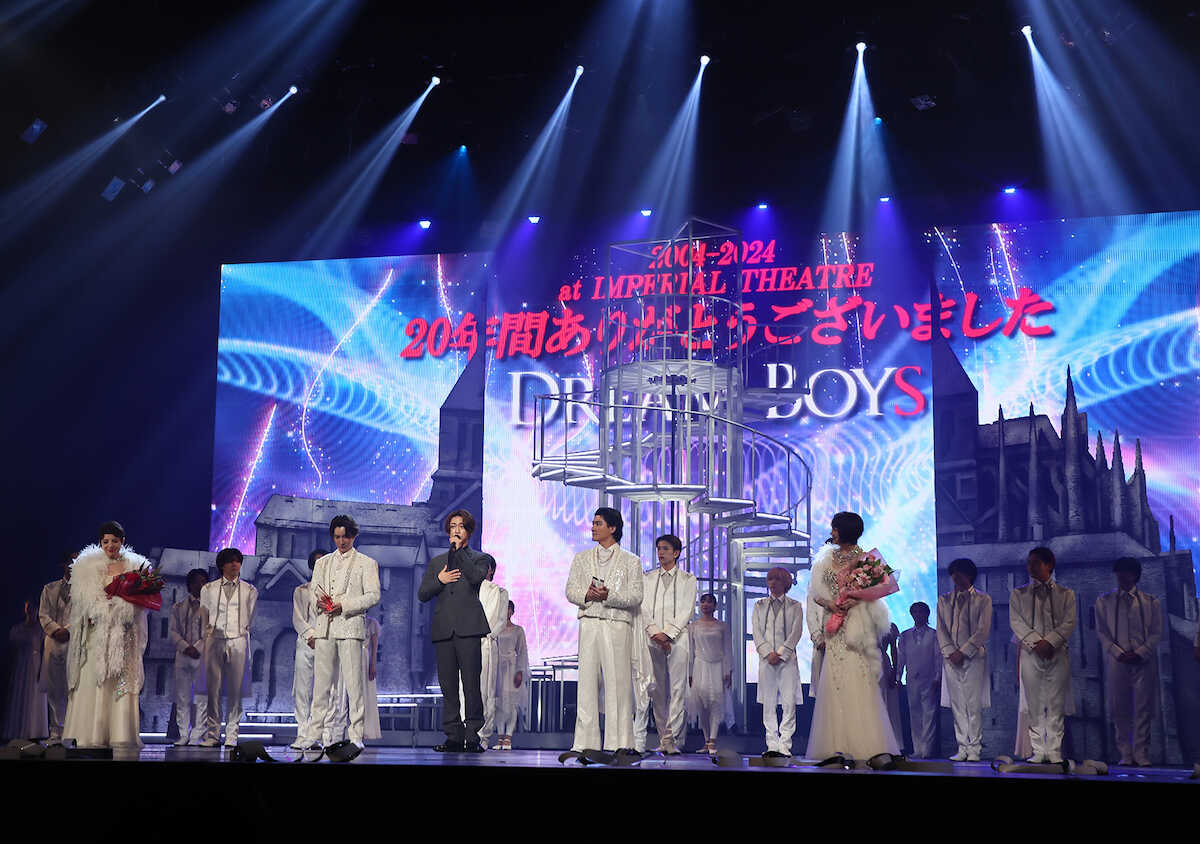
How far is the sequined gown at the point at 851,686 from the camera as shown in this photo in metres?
6.46

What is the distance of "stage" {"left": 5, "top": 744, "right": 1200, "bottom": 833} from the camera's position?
4.97 m

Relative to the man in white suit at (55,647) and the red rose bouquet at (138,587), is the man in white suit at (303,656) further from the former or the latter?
the man in white suit at (55,647)

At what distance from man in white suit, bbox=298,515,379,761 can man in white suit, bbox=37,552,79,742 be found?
8.64 ft

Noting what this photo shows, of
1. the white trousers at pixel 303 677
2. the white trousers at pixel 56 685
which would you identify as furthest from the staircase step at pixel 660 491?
the white trousers at pixel 56 685

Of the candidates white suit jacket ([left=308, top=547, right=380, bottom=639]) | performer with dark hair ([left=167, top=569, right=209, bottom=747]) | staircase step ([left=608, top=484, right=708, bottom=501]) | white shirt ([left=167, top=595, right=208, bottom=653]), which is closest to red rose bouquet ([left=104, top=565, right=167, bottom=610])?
white suit jacket ([left=308, top=547, right=380, bottom=639])

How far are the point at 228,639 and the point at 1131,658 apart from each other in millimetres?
6350

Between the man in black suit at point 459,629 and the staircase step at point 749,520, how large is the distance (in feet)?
14.5

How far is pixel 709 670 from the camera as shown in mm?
10133

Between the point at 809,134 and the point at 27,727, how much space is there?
8.67 meters

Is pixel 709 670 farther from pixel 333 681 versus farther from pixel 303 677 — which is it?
pixel 333 681

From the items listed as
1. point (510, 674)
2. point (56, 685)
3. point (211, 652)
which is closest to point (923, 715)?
point (510, 674)

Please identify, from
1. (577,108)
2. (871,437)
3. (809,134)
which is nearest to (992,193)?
(809,134)

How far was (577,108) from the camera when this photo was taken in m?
12.3

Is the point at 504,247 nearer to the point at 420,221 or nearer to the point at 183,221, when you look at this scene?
the point at 420,221
